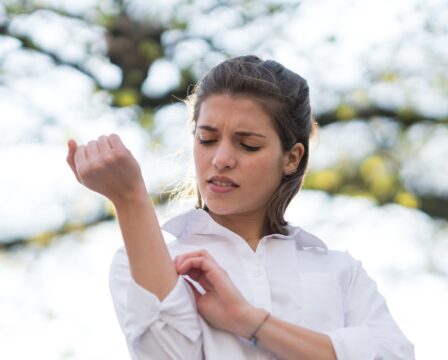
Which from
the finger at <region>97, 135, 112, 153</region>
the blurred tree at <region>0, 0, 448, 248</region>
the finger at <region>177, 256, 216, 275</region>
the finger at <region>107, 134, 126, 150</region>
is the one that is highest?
the finger at <region>107, 134, 126, 150</region>

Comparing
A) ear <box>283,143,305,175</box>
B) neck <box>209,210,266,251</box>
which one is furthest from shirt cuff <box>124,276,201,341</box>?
ear <box>283,143,305,175</box>

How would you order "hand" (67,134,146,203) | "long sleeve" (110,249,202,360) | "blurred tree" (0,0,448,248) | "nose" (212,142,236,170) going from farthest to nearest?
"blurred tree" (0,0,448,248) → "nose" (212,142,236,170) → "long sleeve" (110,249,202,360) → "hand" (67,134,146,203)

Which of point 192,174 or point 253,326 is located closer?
point 253,326

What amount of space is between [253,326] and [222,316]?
61mm

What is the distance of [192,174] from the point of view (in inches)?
99.4

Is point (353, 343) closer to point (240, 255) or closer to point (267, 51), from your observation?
point (240, 255)

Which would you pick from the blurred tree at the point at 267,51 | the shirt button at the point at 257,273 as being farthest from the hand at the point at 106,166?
the blurred tree at the point at 267,51

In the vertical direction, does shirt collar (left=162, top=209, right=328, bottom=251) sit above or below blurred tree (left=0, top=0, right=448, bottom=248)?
above

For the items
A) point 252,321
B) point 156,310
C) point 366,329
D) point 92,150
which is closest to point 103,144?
point 92,150

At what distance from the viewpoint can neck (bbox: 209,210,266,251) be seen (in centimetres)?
229

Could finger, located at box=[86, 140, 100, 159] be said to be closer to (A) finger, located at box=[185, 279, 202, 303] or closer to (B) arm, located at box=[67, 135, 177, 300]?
(B) arm, located at box=[67, 135, 177, 300]

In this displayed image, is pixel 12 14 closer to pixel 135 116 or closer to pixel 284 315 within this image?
pixel 135 116

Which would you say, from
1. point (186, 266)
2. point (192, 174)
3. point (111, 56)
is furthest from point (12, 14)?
point (186, 266)

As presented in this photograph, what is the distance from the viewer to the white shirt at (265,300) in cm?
194
